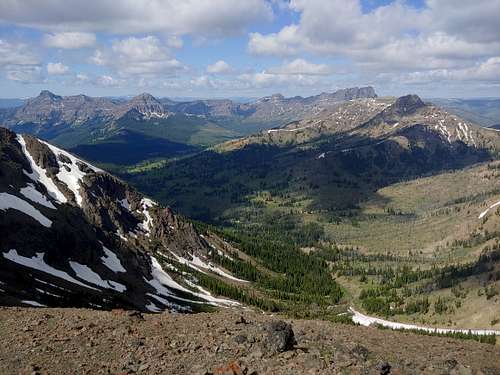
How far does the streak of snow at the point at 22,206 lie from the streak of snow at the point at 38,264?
84.7 feet

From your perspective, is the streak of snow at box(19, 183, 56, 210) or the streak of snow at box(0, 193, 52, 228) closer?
the streak of snow at box(0, 193, 52, 228)

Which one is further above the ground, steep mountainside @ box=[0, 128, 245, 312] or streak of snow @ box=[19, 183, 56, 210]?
streak of snow @ box=[19, 183, 56, 210]

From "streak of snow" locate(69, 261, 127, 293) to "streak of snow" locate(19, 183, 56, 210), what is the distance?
40.6 metres

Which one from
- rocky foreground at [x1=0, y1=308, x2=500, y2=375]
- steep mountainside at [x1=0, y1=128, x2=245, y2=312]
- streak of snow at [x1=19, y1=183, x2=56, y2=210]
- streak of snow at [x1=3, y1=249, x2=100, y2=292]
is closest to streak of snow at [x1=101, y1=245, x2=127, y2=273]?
steep mountainside at [x1=0, y1=128, x2=245, y2=312]

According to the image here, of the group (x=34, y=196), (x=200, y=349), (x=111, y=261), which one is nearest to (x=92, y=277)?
(x=111, y=261)

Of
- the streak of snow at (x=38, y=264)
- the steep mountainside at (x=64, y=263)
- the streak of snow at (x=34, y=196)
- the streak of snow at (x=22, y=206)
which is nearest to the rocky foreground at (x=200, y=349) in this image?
the steep mountainside at (x=64, y=263)

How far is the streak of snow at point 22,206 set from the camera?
160 metres

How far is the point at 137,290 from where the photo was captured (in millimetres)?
159375

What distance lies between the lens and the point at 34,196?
609ft

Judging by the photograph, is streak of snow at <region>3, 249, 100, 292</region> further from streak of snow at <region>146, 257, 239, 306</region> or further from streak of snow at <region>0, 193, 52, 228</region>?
streak of snow at <region>146, 257, 239, 306</region>

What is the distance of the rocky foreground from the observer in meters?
37.7

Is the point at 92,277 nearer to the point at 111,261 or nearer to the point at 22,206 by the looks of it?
the point at 111,261

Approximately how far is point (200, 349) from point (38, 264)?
11013cm

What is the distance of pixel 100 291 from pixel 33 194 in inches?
2919
